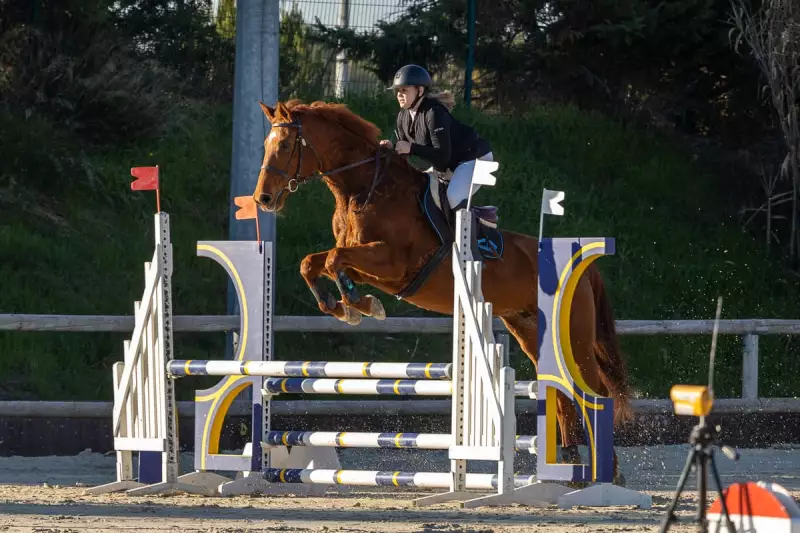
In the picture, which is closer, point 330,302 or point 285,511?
point 285,511

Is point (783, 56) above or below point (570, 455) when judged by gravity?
above

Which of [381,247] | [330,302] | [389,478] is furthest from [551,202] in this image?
[389,478]

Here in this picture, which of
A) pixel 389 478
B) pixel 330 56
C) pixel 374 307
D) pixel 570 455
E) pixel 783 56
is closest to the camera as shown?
pixel 389 478

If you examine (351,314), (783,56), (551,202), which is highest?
(783,56)

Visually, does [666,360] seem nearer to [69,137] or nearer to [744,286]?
[744,286]

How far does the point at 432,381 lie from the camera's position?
5723 millimetres

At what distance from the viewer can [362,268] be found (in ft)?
19.9

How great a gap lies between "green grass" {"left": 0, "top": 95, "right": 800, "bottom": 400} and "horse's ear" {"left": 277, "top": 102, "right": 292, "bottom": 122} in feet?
10.3

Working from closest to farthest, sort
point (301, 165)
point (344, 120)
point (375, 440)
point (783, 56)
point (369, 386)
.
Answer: point (375, 440), point (369, 386), point (301, 165), point (344, 120), point (783, 56)

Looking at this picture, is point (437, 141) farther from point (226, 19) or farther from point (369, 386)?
point (226, 19)

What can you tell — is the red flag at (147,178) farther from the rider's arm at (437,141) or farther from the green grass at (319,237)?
the green grass at (319,237)

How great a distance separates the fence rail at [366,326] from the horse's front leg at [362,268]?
1.46 metres

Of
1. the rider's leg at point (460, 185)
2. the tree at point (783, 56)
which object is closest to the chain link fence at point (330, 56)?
the tree at point (783, 56)

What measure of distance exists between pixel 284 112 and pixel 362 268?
82 cm
